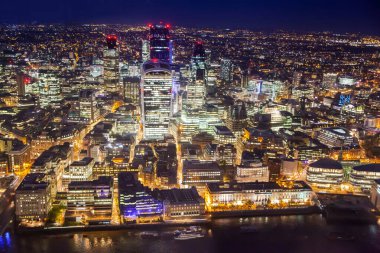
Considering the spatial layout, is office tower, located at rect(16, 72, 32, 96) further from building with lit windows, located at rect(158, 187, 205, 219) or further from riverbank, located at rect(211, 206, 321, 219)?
riverbank, located at rect(211, 206, 321, 219)

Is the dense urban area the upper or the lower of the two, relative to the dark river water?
upper

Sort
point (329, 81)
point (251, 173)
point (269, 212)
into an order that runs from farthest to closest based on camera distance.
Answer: point (329, 81) → point (251, 173) → point (269, 212)

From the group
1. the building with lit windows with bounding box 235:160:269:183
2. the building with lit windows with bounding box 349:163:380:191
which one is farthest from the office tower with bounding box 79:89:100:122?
the building with lit windows with bounding box 349:163:380:191

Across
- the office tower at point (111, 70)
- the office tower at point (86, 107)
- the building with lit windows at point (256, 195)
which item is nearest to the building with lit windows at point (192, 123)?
the office tower at point (86, 107)

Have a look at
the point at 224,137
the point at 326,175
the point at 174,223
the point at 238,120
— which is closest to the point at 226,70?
the point at 238,120

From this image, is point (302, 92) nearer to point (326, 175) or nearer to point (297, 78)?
point (297, 78)
